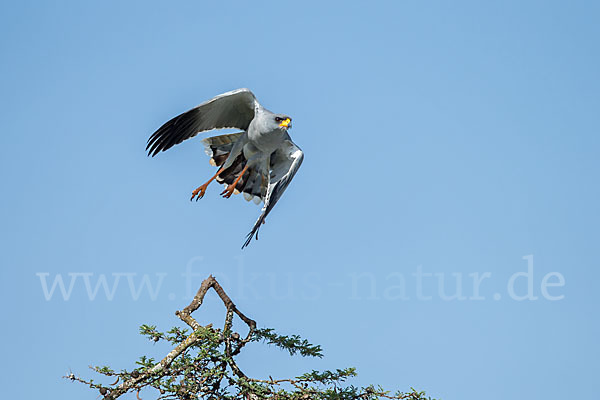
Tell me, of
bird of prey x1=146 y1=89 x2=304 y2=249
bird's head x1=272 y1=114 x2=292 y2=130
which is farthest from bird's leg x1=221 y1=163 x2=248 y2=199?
bird's head x1=272 y1=114 x2=292 y2=130

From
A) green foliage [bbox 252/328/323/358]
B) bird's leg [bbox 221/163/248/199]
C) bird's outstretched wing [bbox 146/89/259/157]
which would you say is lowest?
green foliage [bbox 252/328/323/358]

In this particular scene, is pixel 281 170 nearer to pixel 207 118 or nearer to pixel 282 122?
pixel 282 122

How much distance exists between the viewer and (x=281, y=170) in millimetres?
9961

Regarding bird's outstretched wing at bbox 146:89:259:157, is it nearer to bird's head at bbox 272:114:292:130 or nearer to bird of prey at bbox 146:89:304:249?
bird of prey at bbox 146:89:304:249

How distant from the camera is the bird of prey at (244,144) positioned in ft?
31.6

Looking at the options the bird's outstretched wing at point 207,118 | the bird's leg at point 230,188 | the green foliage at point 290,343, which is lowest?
the green foliage at point 290,343

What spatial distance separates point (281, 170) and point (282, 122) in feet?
2.62

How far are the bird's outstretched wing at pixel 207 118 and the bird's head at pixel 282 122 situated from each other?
511mm

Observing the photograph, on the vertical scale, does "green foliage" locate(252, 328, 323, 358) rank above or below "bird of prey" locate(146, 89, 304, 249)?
below

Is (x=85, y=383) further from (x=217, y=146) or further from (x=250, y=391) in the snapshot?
(x=217, y=146)

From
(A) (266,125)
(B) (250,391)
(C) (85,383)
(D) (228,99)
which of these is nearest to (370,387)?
(B) (250,391)

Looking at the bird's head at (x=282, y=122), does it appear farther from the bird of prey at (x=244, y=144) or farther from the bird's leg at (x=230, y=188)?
the bird's leg at (x=230, y=188)

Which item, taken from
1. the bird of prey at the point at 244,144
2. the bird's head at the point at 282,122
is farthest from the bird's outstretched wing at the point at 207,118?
the bird's head at the point at 282,122

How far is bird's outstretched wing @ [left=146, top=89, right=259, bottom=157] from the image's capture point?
32.0 feet
